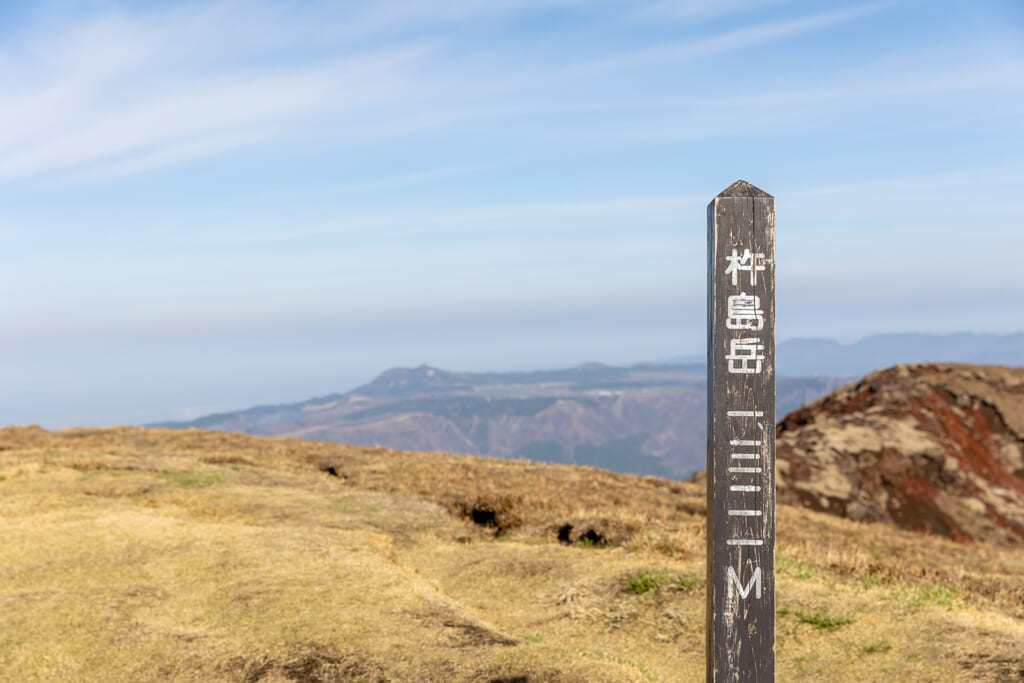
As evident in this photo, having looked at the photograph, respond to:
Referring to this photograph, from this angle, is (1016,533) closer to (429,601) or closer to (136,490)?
(429,601)

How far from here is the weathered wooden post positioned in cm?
693

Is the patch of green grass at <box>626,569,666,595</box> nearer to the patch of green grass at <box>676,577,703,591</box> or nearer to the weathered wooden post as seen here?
the patch of green grass at <box>676,577,703,591</box>

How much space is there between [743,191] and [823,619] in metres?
7.96

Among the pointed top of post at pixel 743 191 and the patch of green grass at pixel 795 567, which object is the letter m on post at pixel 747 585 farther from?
the patch of green grass at pixel 795 567

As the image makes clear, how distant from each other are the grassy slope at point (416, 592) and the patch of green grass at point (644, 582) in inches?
2.2

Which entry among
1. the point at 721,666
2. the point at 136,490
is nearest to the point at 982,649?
the point at 721,666

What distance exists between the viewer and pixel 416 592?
12.7 metres

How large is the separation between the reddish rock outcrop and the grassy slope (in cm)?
1246

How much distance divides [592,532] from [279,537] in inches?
271

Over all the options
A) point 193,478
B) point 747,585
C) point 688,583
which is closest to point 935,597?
point 688,583

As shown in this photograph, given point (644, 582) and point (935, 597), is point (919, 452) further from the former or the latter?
point (644, 582)

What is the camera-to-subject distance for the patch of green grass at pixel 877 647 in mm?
10625

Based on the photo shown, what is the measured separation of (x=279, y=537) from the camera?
16.2 meters

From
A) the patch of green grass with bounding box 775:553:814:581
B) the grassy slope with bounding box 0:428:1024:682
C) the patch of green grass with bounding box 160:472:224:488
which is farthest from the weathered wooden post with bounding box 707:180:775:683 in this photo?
the patch of green grass with bounding box 160:472:224:488
